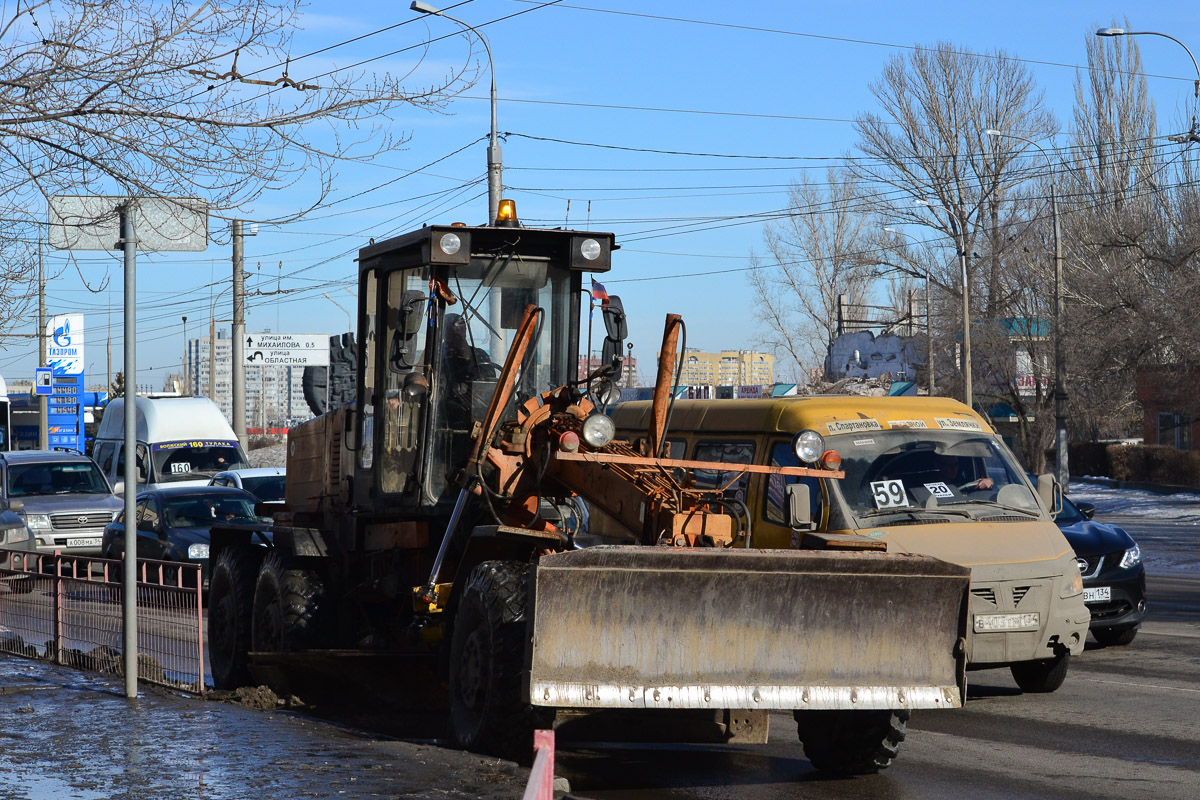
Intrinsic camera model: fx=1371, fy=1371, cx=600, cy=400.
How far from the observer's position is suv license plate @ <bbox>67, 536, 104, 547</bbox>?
21.4 m

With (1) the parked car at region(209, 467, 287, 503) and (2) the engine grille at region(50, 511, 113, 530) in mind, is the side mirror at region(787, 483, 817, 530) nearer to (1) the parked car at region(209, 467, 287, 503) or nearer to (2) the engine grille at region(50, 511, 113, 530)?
(1) the parked car at region(209, 467, 287, 503)

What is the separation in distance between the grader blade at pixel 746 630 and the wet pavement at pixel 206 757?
0.68 meters

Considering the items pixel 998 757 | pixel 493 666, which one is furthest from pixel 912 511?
pixel 493 666

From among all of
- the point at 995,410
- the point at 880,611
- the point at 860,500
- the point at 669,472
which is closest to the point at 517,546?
the point at 669,472

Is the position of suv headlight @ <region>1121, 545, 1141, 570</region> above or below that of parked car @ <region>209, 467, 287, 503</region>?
below

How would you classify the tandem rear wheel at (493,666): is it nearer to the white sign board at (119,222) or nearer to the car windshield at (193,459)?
the white sign board at (119,222)

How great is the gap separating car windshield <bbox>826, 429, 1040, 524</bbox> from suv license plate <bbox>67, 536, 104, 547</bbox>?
14.8m

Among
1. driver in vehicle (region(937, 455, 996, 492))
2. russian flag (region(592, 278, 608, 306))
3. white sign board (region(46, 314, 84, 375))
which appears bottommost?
driver in vehicle (region(937, 455, 996, 492))

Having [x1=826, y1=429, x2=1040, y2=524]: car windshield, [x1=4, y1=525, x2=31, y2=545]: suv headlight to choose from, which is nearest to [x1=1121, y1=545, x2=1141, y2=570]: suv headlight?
[x1=826, y1=429, x2=1040, y2=524]: car windshield

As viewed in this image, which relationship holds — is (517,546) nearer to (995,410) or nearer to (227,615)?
(227,615)

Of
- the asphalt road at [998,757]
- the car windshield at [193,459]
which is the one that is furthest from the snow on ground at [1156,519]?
the car windshield at [193,459]

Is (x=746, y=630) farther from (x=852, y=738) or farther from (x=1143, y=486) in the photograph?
(x=1143, y=486)

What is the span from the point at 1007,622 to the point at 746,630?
339 cm

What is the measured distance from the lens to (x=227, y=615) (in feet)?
35.0
